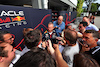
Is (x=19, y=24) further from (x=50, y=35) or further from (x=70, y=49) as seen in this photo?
(x=70, y=49)

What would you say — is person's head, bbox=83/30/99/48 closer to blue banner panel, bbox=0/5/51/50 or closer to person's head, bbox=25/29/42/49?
person's head, bbox=25/29/42/49

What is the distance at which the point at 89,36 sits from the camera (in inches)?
55.9

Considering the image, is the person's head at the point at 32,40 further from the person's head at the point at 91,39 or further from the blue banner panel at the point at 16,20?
the person's head at the point at 91,39

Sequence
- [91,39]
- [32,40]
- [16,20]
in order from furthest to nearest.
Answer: [16,20], [91,39], [32,40]

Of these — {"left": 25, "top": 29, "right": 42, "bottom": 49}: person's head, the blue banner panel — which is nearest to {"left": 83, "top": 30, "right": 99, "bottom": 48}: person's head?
{"left": 25, "top": 29, "right": 42, "bottom": 49}: person's head

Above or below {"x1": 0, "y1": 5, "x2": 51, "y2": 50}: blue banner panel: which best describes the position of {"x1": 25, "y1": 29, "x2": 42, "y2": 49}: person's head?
below

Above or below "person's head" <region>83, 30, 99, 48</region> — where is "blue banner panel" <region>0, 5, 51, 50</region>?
above

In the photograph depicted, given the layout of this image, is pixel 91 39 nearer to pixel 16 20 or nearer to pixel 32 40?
pixel 32 40

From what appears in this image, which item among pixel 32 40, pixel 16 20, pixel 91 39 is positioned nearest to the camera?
pixel 32 40

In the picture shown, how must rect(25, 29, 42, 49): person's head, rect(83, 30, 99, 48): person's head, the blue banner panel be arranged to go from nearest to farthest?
1. rect(25, 29, 42, 49): person's head
2. rect(83, 30, 99, 48): person's head
3. the blue banner panel

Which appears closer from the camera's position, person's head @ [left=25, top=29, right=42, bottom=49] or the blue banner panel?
person's head @ [left=25, top=29, right=42, bottom=49]

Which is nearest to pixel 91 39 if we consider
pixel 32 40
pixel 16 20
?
pixel 32 40

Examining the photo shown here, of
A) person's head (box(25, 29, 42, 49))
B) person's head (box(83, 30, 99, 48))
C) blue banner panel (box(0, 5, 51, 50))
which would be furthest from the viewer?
blue banner panel (box(0, 5, 51, 50))

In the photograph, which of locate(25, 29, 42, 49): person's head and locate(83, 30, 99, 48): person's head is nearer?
locate(25, 29, 42, 49): person's head
